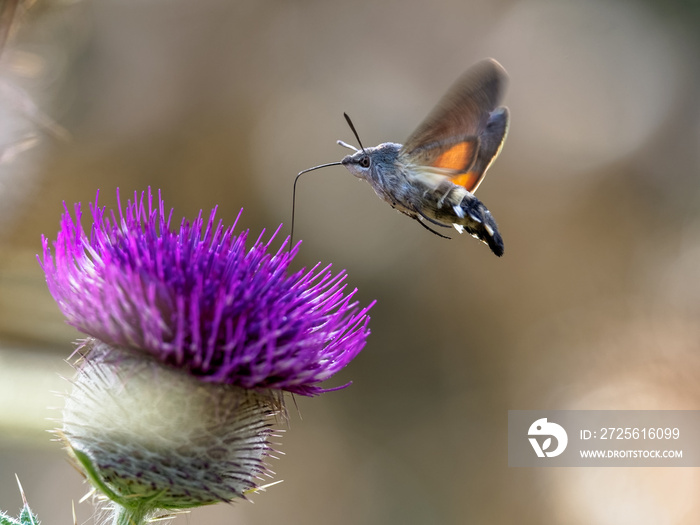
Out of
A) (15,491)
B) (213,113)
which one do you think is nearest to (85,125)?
(213,113)

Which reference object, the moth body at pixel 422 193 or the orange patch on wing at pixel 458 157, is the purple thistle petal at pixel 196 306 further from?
the orange patch on wing at pixel 458 157

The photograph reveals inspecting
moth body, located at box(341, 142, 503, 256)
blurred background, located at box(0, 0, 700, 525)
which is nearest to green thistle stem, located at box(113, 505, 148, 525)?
moth body, located at box(341, 142, 503, 256)

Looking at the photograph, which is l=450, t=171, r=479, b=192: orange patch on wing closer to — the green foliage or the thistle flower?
the thistle flower

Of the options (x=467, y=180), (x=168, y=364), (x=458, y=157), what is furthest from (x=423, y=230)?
(x=168, y=364)

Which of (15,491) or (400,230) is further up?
(400,230)

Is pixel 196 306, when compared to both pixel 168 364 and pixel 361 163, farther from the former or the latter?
pixel 361 163

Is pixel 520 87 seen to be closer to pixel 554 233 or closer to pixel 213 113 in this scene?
pixel 554 233
